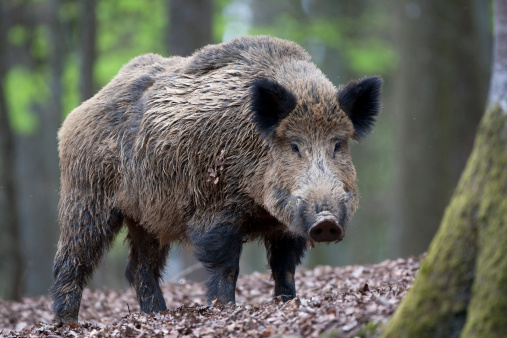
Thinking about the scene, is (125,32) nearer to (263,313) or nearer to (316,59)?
(316,59)

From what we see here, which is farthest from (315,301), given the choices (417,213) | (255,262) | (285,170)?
(255,262)

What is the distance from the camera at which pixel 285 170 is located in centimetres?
674

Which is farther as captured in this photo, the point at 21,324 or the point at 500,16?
the point at 21,324

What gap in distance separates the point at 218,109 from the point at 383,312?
136 inches

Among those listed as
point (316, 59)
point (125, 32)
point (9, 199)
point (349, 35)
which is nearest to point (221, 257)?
point (9, 199)

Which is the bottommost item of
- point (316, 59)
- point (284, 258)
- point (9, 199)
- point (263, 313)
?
point (263, 313)

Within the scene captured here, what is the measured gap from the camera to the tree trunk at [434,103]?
1355cm

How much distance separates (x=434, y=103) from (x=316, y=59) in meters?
12.0

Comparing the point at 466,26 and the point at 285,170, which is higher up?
the point at 466,26

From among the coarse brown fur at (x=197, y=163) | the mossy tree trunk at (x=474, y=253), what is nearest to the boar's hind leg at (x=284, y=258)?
the coarse brown fur at (x=197, y=163)

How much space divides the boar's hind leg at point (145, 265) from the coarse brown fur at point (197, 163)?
0.01 metres

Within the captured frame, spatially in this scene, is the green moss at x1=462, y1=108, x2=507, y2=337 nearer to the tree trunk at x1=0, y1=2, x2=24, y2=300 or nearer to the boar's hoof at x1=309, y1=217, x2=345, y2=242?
the boar's hoof at x1=309, y1=217, x2=345, y2=242

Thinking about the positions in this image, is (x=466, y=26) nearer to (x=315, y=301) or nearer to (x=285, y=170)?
(x=285, y=170)

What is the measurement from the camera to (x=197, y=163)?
7.30m
